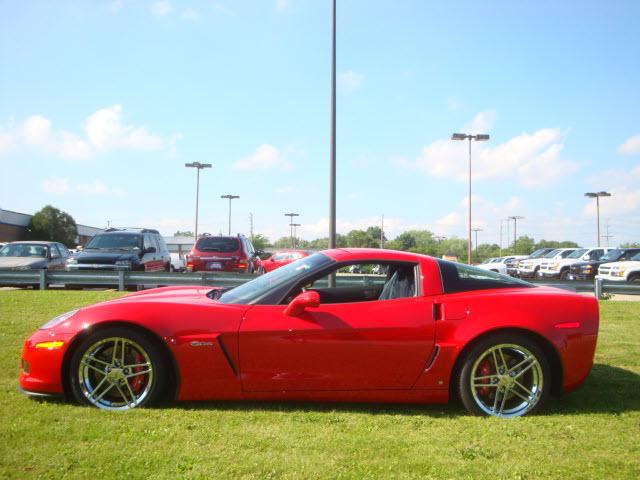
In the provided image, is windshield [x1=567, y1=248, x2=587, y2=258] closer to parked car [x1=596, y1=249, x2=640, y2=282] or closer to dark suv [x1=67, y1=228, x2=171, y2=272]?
parked car [x1=596, y1=249, x2=640, y2=282]

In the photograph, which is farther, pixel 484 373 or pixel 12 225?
pixel 12 225

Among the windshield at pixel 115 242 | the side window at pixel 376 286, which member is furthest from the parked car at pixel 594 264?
the side window at pixel 376 286

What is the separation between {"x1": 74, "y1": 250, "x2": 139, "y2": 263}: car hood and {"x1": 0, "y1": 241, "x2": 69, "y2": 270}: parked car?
260cm

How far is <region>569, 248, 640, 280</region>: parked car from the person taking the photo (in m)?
23.2

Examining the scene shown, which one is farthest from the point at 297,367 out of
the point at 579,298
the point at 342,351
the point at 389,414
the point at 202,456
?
the point at 579,298

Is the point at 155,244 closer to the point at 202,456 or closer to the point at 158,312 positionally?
the point at 158,312

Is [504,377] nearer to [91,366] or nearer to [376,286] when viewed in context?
[376,286]

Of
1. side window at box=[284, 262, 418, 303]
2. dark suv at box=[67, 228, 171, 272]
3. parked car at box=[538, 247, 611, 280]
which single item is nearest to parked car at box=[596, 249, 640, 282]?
parked car at box=[538, 247, 611, 280]

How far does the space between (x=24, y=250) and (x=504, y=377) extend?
56.2 feet

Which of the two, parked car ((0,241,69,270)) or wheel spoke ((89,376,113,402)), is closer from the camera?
wheel spoke ((89,376,113,402))

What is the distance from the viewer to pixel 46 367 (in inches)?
162

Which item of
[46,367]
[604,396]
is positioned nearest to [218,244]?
[46,367]

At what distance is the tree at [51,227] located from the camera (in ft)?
219

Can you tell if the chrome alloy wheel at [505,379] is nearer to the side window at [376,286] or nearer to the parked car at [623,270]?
the side window at [376,286]
